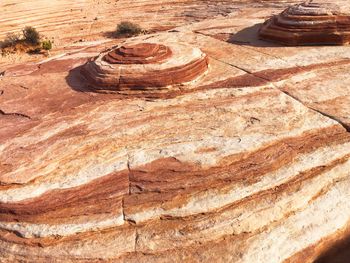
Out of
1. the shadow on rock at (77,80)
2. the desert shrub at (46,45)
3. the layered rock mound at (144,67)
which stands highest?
the layered rock mound at (144,67)

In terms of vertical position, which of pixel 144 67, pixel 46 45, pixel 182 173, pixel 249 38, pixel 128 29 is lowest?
pixel 46 45

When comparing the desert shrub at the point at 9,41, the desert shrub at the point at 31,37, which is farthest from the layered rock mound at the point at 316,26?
the desert shrub at the point at 9,41

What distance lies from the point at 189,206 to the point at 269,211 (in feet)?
3.88

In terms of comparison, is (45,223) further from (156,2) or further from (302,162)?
(156,2)

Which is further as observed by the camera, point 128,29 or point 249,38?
point 128,29

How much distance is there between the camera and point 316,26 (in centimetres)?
1077

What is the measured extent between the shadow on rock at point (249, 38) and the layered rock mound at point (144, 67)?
2.32 m

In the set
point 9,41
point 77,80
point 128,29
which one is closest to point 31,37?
point 9,41

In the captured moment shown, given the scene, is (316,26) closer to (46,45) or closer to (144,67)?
(144,67)

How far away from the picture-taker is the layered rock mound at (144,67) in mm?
8805

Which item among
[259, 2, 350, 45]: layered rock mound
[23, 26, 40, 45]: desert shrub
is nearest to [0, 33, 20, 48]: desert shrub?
[23, 26, 40, 45]: desert shrub

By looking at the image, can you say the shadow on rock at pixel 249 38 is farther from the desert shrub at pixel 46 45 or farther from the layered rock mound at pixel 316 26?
the desert shrub at pixel 46 45

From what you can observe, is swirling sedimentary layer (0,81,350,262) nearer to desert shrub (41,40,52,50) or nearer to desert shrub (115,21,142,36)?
desert shrub (41,40,52,50)

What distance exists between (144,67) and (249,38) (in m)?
4.33
